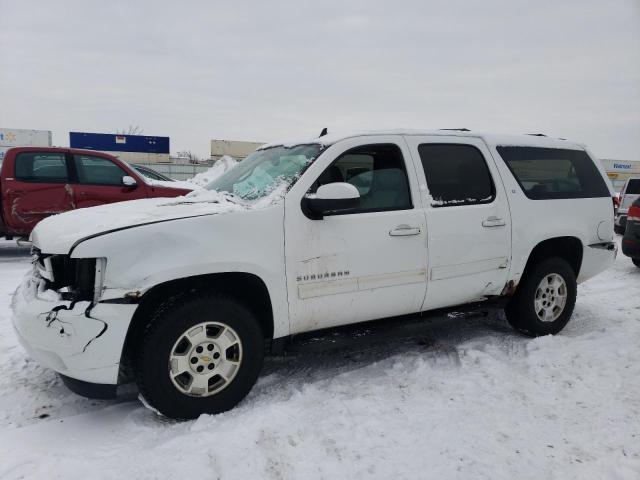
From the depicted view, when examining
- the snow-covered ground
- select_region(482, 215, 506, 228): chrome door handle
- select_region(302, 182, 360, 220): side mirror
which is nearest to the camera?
the snow-covered ground

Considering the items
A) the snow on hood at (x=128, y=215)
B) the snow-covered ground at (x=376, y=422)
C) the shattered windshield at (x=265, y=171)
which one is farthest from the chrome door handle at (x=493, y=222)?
the snow on hood at (x=128, y=215)

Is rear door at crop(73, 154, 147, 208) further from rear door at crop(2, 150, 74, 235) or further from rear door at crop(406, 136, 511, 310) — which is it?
rear door at crop(406, 136, 511, 310)

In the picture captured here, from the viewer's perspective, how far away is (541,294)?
442cm

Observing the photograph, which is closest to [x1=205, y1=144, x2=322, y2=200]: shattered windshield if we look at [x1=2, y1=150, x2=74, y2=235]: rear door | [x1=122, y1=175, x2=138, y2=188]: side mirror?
[x1=122, y1=175, x2=138, y2=188]: side mirror

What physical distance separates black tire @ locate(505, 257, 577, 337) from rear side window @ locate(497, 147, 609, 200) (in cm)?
64

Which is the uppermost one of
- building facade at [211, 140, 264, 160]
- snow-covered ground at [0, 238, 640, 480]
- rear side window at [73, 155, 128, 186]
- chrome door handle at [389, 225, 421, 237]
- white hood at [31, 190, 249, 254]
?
building facade at [211, 140, 264, 160]

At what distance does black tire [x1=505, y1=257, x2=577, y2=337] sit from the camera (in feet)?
14.1

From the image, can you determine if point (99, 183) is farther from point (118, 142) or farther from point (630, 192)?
point (118, 142)

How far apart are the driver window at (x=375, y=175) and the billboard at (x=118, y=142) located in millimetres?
41981

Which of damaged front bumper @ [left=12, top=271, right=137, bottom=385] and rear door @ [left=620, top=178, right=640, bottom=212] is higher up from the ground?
rear door @ [left=620, top=178, right=640, bottom=212]

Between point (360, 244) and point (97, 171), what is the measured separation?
6400 millimetres

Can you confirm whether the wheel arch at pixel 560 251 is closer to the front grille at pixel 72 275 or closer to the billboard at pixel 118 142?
the front grille at pixel 72 275

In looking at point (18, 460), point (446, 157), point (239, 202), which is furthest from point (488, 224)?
point (18, 460)

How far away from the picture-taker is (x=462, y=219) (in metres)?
3.76
